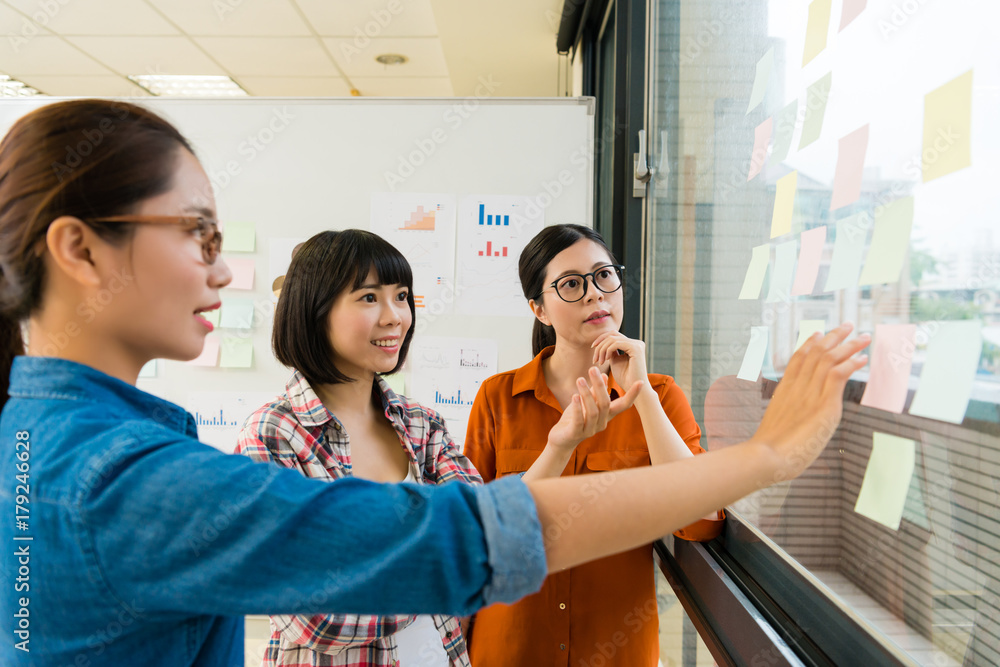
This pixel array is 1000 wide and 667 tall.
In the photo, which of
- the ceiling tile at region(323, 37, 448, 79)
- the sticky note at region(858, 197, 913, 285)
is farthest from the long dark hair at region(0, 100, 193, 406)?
the ceiling tile at region(323, 37, 448, 79)

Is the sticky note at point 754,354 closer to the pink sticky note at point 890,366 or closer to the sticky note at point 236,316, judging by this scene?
the pink sticky note at point 890,366

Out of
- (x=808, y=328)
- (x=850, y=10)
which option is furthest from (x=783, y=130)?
(x=808, y=328)

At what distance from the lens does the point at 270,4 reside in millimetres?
3725

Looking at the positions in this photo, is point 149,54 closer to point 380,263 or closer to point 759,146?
point 380,263

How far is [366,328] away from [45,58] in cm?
484

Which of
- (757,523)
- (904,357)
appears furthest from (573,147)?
(904,357)

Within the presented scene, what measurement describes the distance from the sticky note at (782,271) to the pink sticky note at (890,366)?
0.25 metres

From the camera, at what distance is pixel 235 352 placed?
8.04 ft

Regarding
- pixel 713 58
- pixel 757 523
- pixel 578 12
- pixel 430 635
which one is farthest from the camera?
pixel 578 12

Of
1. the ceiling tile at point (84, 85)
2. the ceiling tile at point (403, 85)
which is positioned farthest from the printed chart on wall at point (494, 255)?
the ceiling tile at point (84, 85)

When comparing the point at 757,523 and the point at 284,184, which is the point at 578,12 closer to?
the point at 284,184

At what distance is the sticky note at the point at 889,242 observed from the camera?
657 millimetres

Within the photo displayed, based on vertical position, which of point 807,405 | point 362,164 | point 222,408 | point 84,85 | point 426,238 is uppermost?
point 84,85

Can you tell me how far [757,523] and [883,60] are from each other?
709 mm
